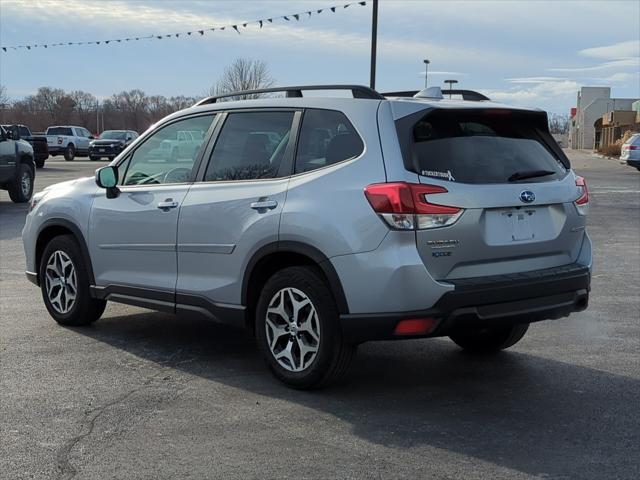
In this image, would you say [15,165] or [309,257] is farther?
[15,165]

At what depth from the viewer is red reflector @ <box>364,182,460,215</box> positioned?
4.53 metres

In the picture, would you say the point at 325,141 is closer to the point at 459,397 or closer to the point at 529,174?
the point at 529,174

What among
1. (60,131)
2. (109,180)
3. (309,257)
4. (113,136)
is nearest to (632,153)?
(113,136)

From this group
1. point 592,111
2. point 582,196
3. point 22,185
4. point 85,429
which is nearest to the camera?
point 85,429

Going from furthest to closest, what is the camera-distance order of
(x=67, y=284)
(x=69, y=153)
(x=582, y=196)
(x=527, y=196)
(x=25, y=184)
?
(x=69, y=153)
(x=25, y=184)
(x=67, y=284)
(x=582, y=196)
(x=527, y=196)

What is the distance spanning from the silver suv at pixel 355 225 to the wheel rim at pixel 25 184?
13934 mm

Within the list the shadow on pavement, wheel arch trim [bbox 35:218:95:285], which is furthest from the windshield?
the shadow on pavement

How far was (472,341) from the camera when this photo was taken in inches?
239

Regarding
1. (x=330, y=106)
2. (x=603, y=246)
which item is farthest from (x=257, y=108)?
(x=603, y=246)

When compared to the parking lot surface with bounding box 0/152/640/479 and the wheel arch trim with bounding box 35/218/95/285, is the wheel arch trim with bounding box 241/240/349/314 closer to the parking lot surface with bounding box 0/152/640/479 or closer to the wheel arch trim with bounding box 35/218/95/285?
the parking lot surface with bounding box 0/152/640/479

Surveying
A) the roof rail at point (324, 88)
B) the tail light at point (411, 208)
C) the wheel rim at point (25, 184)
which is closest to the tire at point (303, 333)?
the tail light at point (411, 208)

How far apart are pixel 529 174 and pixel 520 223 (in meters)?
0.35

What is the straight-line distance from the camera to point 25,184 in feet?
62.7

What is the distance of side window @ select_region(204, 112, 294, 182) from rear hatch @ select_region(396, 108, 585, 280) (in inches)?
36.3
